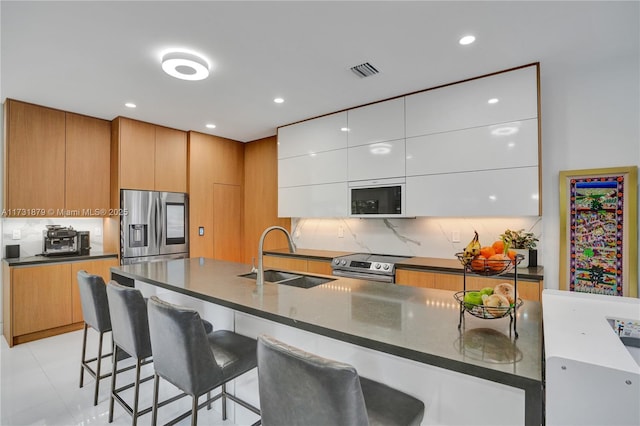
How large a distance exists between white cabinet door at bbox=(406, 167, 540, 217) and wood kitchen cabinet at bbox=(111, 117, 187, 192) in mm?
3199

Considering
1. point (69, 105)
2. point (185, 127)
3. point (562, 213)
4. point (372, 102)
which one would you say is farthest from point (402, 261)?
point (69, 105)

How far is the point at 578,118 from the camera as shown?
276cm

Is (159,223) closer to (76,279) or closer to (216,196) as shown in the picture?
(216,196)

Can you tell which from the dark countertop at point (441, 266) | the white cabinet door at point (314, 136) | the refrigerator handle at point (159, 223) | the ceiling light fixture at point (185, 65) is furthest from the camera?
the refrigerator handle at point (159, 223)

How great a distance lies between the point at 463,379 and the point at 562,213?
91.0 inches

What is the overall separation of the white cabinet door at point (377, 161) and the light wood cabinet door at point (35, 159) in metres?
3.36

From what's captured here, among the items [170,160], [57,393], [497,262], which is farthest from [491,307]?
[170,160]

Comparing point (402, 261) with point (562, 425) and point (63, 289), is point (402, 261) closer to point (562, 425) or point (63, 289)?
point (562, 425)

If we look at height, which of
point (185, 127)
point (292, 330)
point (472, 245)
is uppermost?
point (185, 127)

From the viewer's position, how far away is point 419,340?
3.67ft

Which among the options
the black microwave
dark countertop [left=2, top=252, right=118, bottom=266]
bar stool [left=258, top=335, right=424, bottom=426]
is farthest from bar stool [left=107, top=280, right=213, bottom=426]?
the black microwave

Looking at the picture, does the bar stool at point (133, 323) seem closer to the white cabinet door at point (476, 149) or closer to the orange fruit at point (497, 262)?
the orange fruit at point (497, 262)

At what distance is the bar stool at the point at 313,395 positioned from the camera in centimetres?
88

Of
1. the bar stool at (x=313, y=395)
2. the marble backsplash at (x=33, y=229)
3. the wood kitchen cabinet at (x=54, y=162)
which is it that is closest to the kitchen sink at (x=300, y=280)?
the bar stool at (x=313, y=395)
